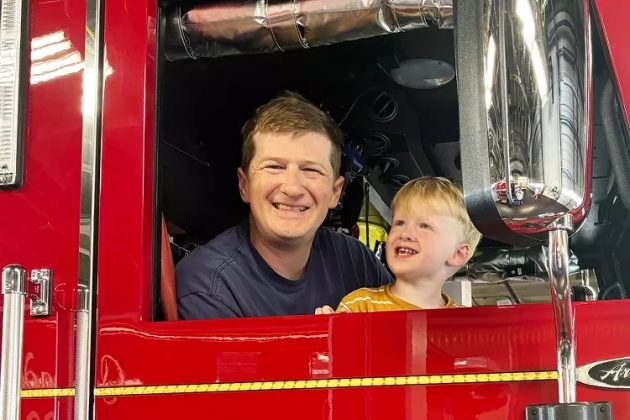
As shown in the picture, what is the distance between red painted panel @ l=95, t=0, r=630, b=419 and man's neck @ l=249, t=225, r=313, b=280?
41 cm

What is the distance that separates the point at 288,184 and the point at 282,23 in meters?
0.37

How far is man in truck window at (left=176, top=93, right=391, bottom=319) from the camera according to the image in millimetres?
1991

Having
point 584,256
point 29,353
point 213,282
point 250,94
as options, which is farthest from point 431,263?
point 29,353

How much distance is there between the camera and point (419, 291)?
7.07ft

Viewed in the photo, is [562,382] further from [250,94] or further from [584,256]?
[250,94]

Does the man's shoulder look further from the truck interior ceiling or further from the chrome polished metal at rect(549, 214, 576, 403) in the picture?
the chrome polished metal at rect(549, 214, 576, 403)

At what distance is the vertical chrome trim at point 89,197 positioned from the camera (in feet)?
5.72

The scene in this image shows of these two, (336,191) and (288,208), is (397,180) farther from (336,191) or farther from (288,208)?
(288,208)

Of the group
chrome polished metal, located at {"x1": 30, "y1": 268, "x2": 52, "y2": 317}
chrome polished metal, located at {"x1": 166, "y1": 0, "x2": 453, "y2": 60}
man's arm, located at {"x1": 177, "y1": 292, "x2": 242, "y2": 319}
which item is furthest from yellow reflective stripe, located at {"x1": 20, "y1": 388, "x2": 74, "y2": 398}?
chrome polished metal, located at {"x1": 166, "y1": 0, "x2": 453, "y2": 60}

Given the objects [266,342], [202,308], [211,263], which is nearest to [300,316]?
[266,342]

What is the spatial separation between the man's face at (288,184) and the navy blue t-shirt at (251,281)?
0.09 m

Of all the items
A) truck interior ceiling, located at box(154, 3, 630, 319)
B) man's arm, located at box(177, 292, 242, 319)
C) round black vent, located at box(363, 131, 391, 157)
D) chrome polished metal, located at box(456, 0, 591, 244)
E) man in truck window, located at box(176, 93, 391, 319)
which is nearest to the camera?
chrome polished metal, located at box(456, 0, 591, 244)

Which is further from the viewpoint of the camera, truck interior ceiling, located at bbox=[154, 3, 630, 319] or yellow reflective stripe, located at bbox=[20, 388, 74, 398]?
truck interior ceiling, located at bbox=[154, 3, 630, 319]

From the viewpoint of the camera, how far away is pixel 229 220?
248 cm
